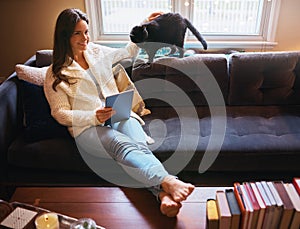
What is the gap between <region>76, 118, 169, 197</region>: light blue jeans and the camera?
146 centimetres

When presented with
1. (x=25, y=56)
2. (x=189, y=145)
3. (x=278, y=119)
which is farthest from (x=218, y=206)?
(x=25, y=56)

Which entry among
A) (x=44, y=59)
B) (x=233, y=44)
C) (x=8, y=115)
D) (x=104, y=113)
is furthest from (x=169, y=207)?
(x=233, y=44)

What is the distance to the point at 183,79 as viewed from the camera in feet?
6.93

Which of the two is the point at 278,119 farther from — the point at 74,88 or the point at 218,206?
the point at 74,88

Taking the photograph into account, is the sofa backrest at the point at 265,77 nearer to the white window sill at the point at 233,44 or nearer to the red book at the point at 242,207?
the white window sill at the point at 233,44

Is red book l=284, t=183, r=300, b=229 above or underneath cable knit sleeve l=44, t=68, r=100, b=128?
underneath

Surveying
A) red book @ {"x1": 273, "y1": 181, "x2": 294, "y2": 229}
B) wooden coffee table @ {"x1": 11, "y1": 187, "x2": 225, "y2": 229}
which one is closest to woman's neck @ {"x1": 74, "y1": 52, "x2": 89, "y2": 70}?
wooden coffee table @ {"x1": 11, "y1": 187, "x2": 225, "y2": 229}

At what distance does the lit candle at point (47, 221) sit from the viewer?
1.20 m

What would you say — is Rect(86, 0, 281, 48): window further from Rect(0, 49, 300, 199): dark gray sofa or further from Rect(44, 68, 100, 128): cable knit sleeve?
Rect(44, 68, 100, 128): cable knit sleeve

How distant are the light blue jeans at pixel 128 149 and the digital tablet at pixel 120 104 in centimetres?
3

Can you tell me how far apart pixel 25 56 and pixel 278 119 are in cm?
222

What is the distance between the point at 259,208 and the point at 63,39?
4.21 feet

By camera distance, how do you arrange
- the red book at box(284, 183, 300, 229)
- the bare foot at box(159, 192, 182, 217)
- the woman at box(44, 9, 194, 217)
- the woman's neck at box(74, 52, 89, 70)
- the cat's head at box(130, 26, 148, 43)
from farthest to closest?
the cat's head at box(130, 26, 148, 43) → the woman's neck at box(74, 52, 89, 70) → the woman at box(44, 9, 194, 217) → the bare foot at box(159, 192, 182, 217) → the red book at box(284, 183, 300, 229)

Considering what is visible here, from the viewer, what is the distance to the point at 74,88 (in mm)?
1774
